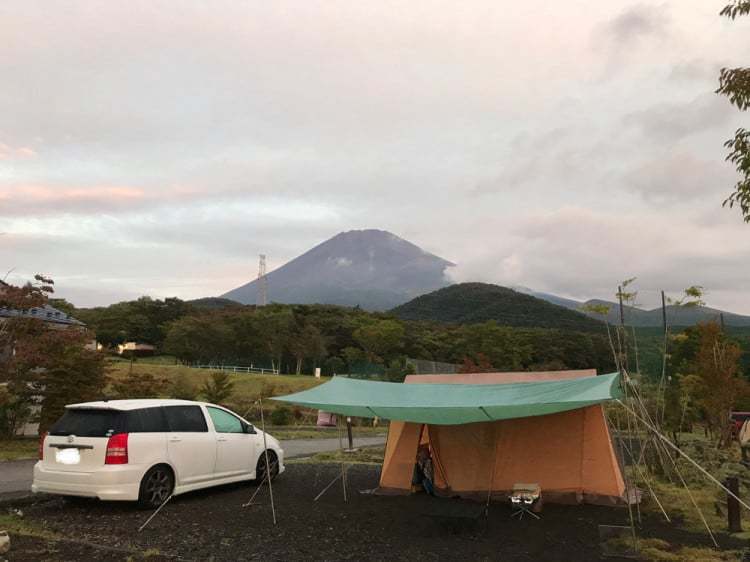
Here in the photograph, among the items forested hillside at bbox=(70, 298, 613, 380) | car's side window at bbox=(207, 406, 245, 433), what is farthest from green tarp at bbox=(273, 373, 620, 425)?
forested hillside at bbox=(70, 298, 613, 380)

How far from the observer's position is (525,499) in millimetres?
8516

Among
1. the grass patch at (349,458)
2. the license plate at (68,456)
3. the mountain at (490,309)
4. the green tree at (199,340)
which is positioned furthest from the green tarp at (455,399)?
the mountain at (490,309)

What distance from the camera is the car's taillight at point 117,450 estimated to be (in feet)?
25.0

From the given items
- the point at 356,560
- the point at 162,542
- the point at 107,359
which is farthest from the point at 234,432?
the point at 107,359

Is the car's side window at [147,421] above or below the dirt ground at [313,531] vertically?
above

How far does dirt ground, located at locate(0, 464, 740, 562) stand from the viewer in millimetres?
6332

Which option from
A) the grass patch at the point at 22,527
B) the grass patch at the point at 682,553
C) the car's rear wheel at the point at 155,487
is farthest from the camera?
the car's rear wheel at the point at 155,487

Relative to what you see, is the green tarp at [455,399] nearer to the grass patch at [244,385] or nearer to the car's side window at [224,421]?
the car's side window at [224,421]

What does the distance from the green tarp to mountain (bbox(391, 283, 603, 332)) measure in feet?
251

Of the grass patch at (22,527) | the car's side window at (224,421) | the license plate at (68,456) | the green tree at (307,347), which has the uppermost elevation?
the green tree at (307,347)

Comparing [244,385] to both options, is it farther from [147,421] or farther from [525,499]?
[525,499]

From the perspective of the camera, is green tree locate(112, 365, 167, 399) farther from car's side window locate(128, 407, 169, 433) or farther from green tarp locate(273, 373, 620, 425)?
car's side window locate(128, 407, 169, 433)

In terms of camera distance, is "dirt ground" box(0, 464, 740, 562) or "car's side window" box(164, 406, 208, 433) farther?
"car's side window" box(164, 406, 208, 433)

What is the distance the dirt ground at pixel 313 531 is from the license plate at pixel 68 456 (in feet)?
2.24
